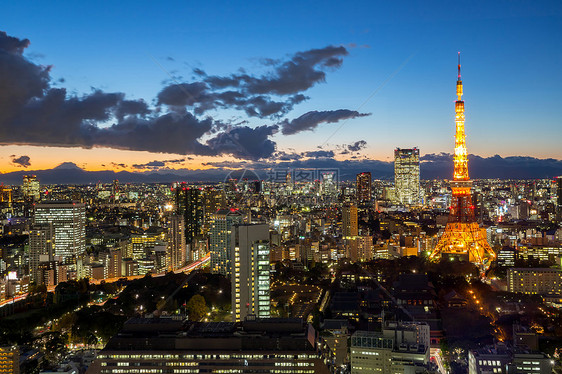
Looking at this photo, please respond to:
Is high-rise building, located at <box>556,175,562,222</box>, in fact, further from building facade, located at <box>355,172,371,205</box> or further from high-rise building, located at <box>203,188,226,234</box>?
high-rise building, located at <box>203,188,226,234</box>

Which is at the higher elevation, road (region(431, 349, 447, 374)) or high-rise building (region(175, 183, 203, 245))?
high-rise building (region(175, 183, 203, 245))

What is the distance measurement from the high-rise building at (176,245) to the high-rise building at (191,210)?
2.18 metres

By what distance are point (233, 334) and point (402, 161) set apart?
3396cm

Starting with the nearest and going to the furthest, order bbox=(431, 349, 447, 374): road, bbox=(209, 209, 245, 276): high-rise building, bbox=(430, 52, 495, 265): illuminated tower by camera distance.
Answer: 1. bbox=(431, 349, 447, 374): road
2. bbox=(209, 209, 245, 276): high-rise building
3. bbox=(430, 52, 495, 265): illuminated tower

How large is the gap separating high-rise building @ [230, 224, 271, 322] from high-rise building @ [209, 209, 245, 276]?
18.5 feet

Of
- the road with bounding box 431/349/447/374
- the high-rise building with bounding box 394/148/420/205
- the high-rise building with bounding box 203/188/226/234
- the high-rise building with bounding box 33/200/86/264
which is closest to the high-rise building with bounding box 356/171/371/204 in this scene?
the high-rise building with bounding box 394/148/420/205

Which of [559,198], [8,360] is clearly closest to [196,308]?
[8,360]

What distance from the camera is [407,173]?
39344 mm

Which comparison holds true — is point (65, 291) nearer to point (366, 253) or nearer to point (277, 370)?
point (277, 370)

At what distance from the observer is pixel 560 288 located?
15.2 meters

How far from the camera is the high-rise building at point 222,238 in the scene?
16.3 m

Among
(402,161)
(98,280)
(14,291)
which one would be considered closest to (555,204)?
(402,161)

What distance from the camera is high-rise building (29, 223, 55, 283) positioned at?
59.7ft

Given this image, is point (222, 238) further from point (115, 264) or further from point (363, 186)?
point (363, 186)
